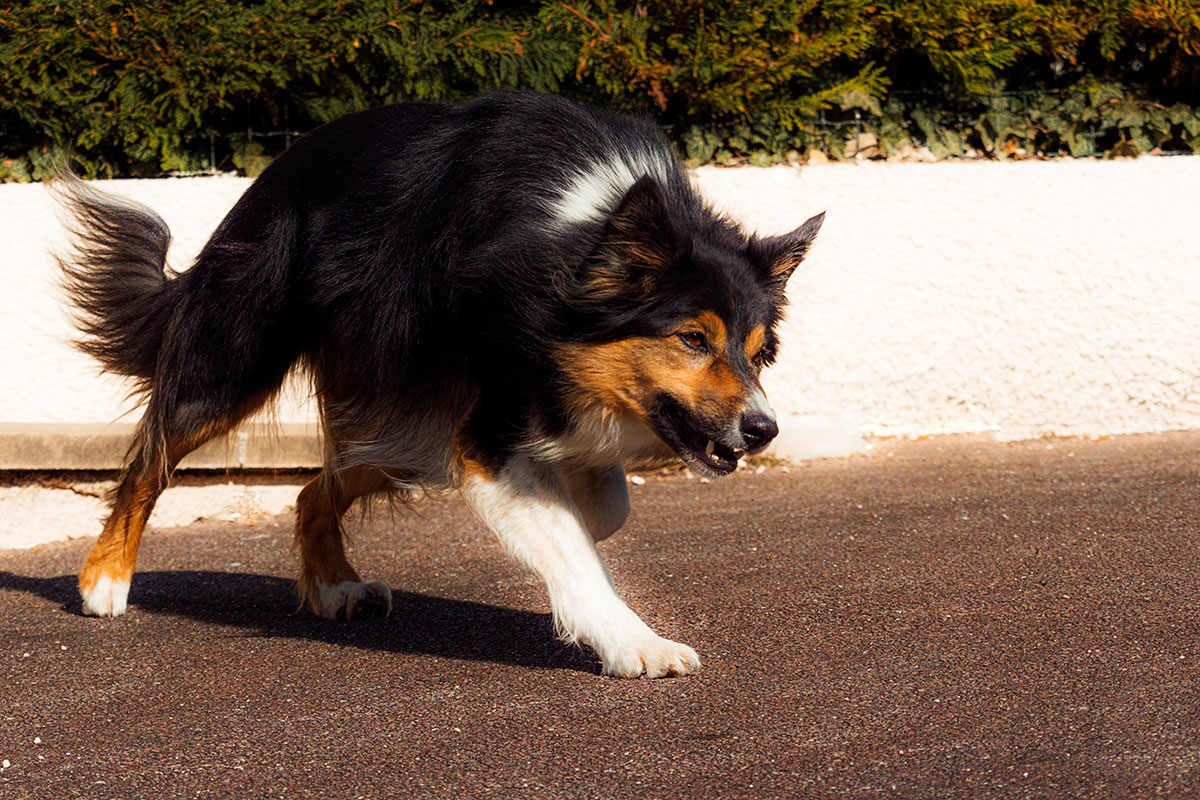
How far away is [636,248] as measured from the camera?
3730 millimetres

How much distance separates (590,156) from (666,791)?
2.05 metres

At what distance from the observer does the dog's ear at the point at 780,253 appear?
13.3 ft

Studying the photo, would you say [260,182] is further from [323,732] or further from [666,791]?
[666,791]

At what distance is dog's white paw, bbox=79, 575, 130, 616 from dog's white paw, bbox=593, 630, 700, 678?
2.11 meters

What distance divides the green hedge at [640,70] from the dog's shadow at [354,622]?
9.96 ft

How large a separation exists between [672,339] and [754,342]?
26cm

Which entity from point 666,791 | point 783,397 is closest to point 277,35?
point 783,397

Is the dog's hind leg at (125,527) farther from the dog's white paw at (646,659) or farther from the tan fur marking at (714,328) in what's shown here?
the tan fur marking at (714,328)

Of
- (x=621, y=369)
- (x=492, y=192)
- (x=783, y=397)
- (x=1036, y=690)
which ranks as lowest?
(x=783, y=397)

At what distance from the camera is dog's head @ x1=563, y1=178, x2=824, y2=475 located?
12.0ft

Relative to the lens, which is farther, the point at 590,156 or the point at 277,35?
the point at 277,35

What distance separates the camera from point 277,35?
7.27m

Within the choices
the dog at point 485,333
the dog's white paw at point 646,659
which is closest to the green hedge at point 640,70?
the dog at point 485,333

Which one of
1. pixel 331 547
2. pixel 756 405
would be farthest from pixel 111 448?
pixel 756 405
